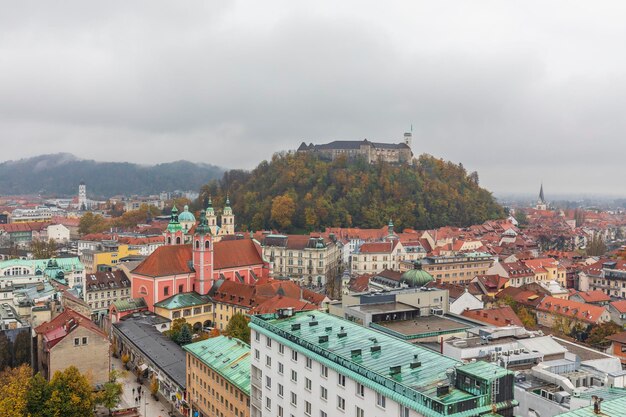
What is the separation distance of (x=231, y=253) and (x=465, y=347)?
156 feet

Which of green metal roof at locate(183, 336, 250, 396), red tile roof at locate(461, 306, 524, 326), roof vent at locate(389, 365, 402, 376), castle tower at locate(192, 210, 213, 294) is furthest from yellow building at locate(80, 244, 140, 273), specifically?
roof vent at locate(389, 365, 402, 376)

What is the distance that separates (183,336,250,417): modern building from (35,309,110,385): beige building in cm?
693

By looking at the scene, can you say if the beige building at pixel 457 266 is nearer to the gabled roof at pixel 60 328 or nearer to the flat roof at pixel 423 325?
the flat roof at pixel 423 325

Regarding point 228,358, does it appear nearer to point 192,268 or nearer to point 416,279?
point 416,279

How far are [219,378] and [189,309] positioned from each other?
28.1m

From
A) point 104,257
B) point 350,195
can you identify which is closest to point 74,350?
point 104,257

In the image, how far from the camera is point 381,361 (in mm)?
24484

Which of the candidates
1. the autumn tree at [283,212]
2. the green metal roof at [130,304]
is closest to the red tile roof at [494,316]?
the green metal roof at [130,304]

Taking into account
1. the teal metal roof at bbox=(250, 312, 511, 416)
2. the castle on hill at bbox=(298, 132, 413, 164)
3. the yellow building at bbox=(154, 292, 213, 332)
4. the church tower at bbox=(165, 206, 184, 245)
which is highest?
the castle on hill at bbox=(298, 132, 413, 164)

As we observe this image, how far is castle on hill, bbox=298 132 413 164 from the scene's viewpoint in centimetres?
16175

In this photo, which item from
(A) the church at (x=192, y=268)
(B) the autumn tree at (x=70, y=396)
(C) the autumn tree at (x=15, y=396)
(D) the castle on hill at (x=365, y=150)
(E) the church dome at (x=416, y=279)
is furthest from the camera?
(D) the castle on hill at (x=365, y=150)

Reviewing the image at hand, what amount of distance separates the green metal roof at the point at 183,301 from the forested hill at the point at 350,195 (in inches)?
2277

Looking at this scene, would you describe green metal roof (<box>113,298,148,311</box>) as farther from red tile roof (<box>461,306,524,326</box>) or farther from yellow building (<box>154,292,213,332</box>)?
red tile roof (<box>461,306,524,326</box>)

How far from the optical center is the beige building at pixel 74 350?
41.9 meters
